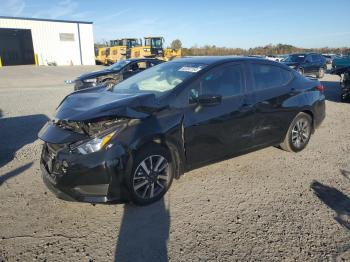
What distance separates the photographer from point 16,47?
147ft

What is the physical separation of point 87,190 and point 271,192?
2.34m

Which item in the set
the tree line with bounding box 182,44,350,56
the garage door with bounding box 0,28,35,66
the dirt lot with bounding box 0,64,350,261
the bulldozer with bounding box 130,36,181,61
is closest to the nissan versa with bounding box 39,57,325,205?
the dirt lot with bounding box 0,64,350,261

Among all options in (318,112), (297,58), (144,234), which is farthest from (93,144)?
(297,58)

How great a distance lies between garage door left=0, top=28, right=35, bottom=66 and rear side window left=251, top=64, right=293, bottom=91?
140 feet

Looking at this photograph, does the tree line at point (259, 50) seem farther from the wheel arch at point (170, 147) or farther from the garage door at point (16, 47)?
the wheel arch at point (170, 147)

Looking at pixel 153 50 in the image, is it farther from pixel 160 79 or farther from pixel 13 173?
pixel 13 173

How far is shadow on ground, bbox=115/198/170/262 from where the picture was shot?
2.76 m

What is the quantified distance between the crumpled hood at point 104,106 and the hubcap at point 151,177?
57cm

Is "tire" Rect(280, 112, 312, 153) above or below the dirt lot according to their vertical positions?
above

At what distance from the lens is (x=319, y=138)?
249 inches

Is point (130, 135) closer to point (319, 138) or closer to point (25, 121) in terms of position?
point (319, 138)

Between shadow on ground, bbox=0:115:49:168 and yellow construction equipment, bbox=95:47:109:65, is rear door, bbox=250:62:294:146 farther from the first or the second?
yellow construction equipment, bbox=95:47:109:65

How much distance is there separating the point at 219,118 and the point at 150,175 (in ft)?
4.07

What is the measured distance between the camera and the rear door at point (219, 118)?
3877 millimetres
